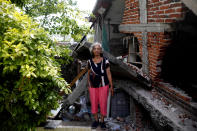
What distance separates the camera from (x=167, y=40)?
10.4 feet

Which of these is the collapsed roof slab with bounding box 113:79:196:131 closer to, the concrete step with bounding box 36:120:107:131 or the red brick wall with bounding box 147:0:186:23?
the concrete step with bounding box 36:120:107:131

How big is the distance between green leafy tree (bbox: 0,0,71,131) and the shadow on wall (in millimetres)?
2287

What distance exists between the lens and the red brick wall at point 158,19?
114 inches

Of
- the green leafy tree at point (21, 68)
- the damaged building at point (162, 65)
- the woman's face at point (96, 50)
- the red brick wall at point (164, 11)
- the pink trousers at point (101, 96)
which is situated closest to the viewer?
the green leafy tree at point (21, 68)


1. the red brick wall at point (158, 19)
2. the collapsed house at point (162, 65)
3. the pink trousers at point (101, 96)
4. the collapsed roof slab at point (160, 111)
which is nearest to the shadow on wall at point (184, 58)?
the collapsed house at point (162, 65)

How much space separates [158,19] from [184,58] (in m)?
0.95

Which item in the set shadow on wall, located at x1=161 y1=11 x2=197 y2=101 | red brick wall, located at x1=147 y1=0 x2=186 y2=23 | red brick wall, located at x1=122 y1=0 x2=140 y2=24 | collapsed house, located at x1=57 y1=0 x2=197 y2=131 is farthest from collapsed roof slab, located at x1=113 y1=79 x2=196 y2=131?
red brick wall, located at x1=122 y1=0 x2=140 y2=24

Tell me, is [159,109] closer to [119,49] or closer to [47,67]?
[47,67]

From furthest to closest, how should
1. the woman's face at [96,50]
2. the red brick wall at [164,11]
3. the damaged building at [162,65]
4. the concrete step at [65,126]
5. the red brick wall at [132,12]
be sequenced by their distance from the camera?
the red brick wall at [132,12]
the concrete step at [65,126]
the woman's face at [96,50]
the red brick wall at [164,11]
the damaged building at [162,65]

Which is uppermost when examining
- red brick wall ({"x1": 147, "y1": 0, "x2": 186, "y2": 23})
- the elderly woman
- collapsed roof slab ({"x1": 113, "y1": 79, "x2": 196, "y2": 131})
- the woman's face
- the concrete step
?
red brick wall ({"x1": 147, "y1": 0, "x2": 186, "y2": 23})

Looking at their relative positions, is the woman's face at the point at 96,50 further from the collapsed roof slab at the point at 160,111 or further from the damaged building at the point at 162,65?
the collapsed roof slab at the point at 160,111

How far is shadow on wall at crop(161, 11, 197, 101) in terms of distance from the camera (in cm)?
266

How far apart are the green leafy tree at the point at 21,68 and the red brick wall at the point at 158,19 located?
2.06 metres

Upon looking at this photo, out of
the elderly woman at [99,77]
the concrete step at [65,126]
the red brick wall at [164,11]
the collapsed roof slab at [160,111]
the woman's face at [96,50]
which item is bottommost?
the concrete step at [65,126]
